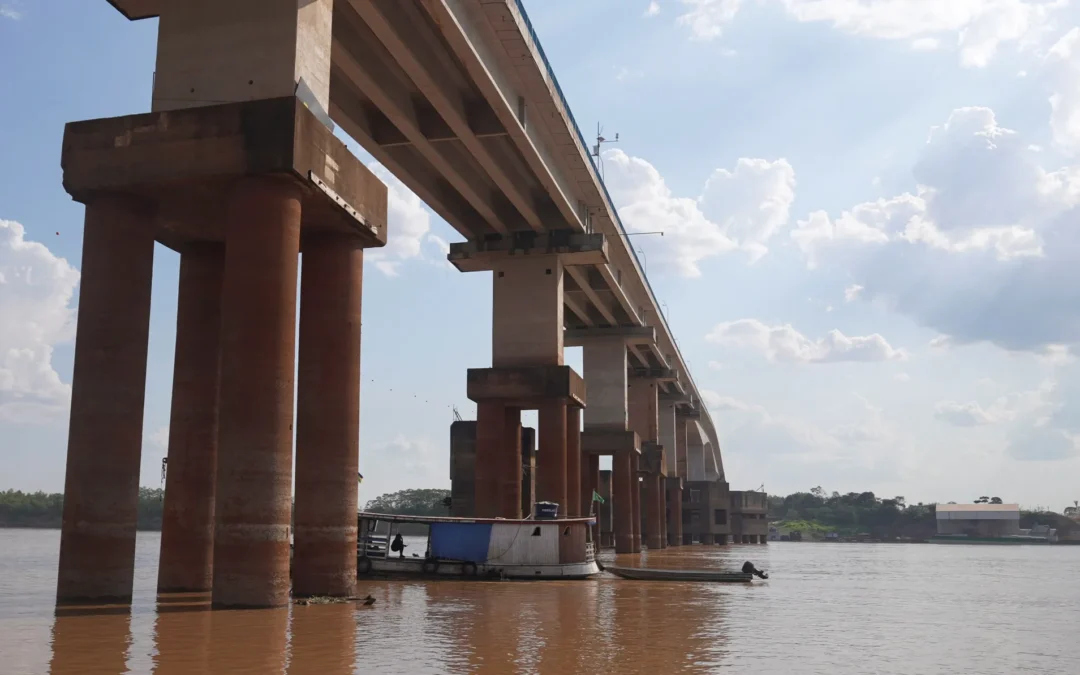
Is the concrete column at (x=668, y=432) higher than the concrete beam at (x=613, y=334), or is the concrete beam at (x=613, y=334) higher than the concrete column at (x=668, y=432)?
the concrete beam at (x=613, y=334)

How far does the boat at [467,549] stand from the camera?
126 ft

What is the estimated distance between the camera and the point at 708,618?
83.4 feet

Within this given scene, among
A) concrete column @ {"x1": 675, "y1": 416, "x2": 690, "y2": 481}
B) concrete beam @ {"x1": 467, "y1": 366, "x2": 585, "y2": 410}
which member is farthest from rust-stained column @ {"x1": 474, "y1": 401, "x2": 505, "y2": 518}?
concrete column @ {"x1": 675, "y1": 416, "x2": 690, "y2": 481}

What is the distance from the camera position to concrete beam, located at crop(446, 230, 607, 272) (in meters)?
53.3

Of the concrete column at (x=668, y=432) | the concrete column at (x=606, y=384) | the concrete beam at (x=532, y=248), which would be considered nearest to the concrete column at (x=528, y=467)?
the concrete column at (x=606, y=384)

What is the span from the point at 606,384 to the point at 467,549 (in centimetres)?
3717

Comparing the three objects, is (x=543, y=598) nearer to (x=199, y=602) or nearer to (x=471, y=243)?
(x=199, y=602)

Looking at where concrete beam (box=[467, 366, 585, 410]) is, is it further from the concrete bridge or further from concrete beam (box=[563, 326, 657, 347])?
concrete beam (box=[563, 326, 657, 347])

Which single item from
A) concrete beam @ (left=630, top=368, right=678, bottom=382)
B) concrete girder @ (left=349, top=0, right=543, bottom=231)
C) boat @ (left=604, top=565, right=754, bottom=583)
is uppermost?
concrete girder @ (left=349, top=0, right=543, bottom=231)

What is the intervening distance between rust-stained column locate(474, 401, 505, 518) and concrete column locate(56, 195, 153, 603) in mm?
29533

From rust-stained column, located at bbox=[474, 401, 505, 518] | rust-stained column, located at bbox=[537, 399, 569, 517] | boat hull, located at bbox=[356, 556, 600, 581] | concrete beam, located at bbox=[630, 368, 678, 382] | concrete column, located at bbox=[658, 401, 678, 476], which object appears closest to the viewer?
boat hull, located at bbox=[356, 556, 600, 581]

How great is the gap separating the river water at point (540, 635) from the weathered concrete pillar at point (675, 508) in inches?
2969

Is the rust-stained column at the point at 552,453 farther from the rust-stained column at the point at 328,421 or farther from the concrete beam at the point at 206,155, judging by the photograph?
the concrete beam at the point at 206,155

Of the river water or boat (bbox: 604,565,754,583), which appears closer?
the river water
